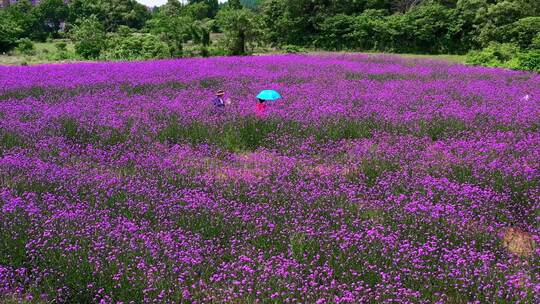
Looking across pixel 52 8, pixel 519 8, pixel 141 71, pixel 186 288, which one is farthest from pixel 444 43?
pixel 52 8

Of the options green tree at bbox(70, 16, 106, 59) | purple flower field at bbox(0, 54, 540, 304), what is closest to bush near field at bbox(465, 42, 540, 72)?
purple flower field at bbox(0, 54, 540, 304)

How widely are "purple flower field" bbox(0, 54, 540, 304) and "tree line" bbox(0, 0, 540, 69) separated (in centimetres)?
1516

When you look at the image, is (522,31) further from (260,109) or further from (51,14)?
(51,14)

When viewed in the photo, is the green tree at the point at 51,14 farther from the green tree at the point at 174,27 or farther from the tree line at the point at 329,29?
the green tree at the point at 174,27

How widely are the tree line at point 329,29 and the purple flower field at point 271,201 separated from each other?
49.7 ft

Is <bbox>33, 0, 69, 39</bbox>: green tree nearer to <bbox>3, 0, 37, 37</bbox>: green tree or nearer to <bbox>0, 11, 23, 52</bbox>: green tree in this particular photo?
<bbox>3, 0, 37, 37</bbox>: green tree

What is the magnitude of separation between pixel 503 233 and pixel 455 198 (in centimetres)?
77

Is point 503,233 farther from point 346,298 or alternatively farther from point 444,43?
point 444,43

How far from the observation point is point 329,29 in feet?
116

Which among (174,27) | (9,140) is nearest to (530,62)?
(9,140)

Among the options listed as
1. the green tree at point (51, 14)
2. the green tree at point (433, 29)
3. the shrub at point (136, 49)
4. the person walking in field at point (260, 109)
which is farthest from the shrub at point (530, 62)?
the green tree at point (51, 14)

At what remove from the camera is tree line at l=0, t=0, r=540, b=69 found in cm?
2628

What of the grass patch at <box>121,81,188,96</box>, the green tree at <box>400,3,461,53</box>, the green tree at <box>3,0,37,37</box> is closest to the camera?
the grass patch at <box>121,81,188,96</box>

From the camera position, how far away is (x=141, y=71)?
15555 millimetres
